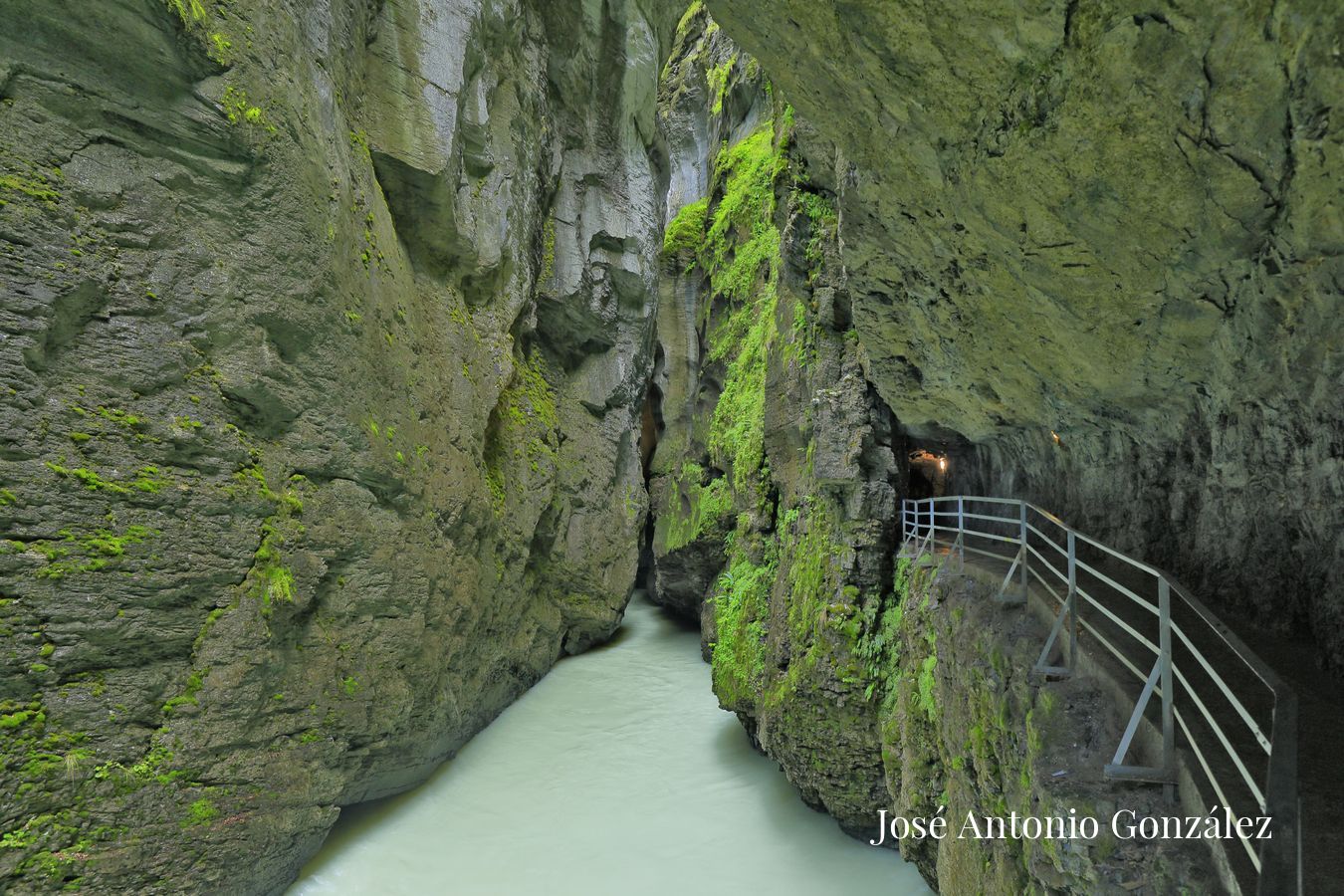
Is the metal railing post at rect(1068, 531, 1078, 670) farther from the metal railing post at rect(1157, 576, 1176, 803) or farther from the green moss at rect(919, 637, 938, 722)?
the green moss at rect(919, 637, 938, 722)

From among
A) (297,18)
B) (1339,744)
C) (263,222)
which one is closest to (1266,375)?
(1339,744)

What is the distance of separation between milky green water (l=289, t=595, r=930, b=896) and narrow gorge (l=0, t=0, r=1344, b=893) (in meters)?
0.10

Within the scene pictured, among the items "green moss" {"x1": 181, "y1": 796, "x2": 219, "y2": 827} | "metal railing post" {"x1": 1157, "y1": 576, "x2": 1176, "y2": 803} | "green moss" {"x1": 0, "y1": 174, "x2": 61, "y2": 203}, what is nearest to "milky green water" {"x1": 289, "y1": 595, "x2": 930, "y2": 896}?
"green moss" {"x1": 181, "y1": 796, "x2": 219, "y2": 827}

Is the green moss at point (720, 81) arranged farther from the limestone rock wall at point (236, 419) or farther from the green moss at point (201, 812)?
the green moss at point (201, 812)

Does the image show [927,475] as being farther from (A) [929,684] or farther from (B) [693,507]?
(A) [929,684]

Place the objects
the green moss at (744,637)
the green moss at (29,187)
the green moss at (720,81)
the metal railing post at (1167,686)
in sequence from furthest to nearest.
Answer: the green moss at (720,81)
the green moss at (744,637)
the green moss at (29,187)
the metal railing post at (1167,686)

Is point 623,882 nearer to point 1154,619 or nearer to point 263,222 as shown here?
point 1154,619

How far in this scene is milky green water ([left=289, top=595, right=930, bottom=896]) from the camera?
27.1 feet

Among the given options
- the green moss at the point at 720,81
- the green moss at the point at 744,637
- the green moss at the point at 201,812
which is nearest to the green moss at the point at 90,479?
the green moss at the point at 201,812

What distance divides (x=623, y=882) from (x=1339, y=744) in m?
8.31

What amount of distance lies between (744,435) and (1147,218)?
32.4 ft

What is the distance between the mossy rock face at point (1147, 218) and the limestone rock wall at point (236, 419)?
5679 millimetres

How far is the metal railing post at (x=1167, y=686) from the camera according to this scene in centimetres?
245

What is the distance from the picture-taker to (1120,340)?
470 cm
